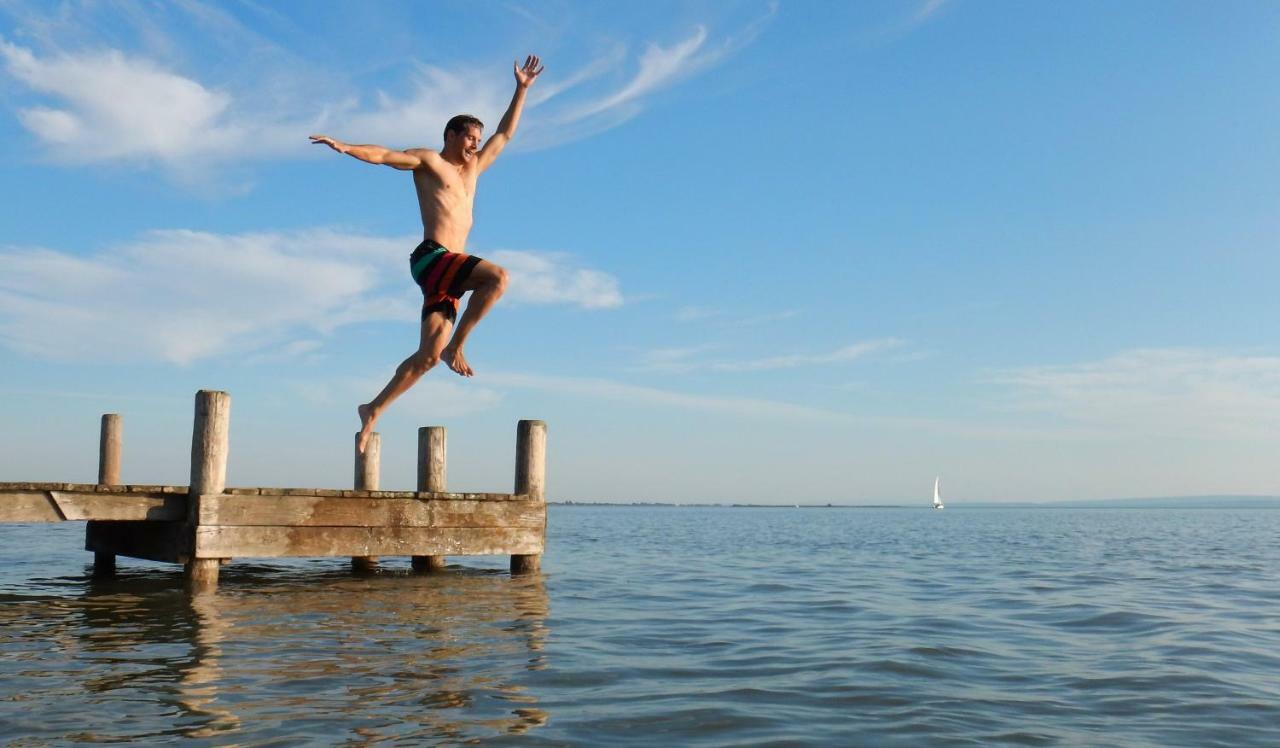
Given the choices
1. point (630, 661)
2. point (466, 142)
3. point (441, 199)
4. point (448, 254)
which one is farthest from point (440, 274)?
point (630, 661)

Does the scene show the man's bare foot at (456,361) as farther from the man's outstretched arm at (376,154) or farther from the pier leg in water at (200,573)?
the pier leg in water at (200,573)

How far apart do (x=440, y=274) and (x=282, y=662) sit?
305cm

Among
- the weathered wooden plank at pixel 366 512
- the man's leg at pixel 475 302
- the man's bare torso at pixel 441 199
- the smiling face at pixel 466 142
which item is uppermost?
the smiling face at pixel 466 142

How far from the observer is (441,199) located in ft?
26.6

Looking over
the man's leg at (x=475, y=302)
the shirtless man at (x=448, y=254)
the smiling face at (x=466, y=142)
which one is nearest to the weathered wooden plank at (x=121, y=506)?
the shirtless man at (x=448, y=254)

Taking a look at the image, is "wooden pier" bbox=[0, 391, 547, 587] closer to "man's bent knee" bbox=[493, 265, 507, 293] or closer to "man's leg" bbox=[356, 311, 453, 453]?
"man's leg" bbox=[356, 311, 453, 453]

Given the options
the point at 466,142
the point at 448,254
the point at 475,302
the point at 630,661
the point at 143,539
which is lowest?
the point at 630,661

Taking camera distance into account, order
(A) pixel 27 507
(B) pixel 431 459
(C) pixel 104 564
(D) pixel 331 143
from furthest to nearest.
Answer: (C) pixel 104 564 → (B) pixel 431 459 → (A) pixel 27 507 → (D) pixel 331 143

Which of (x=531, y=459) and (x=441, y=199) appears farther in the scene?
(x=531, y=459)

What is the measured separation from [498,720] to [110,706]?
227 cm

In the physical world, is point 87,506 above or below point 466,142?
below

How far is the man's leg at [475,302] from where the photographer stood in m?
7.89

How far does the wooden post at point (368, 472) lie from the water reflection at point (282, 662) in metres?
3.31

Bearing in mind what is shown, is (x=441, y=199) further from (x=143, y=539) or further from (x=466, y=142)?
(x=143, y=539)
